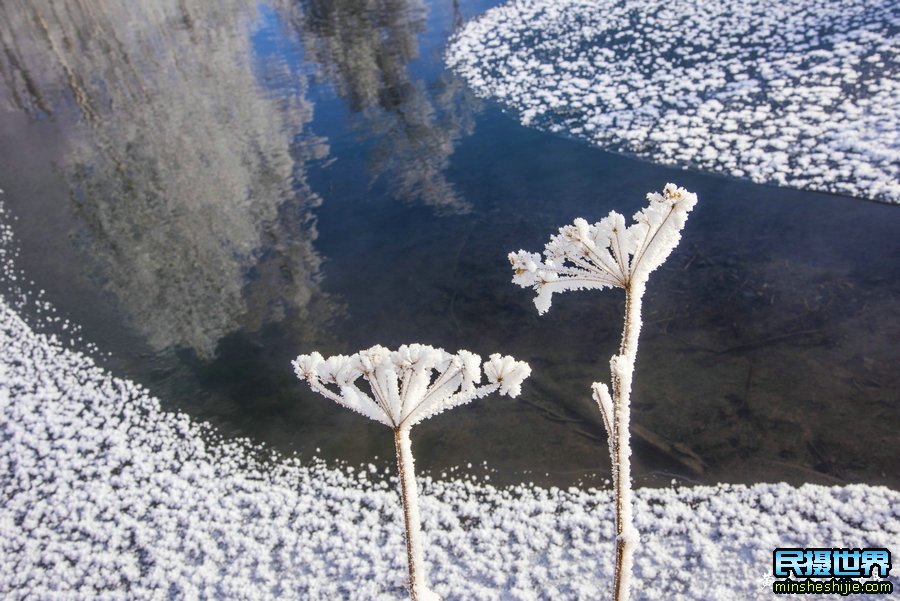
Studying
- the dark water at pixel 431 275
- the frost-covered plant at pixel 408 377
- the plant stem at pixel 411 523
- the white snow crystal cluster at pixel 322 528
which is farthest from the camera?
the dark water at pixel 431 275

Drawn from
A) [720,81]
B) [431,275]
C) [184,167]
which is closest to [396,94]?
[184,167]

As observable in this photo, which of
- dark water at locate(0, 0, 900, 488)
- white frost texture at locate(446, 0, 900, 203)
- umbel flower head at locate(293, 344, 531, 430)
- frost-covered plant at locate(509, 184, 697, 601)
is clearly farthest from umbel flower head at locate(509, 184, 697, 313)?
white frost texture at locate(446, 0, 900, 203)

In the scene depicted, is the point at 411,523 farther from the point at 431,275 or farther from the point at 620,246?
the point at 431,275

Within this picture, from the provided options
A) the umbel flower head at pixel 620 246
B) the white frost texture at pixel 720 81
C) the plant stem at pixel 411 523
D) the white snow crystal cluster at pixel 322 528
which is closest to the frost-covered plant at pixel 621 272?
the umbel flower head at pixel 620 246

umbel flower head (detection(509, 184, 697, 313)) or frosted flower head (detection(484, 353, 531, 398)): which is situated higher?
umbel flower head (detection(509, 184, 697, 313))

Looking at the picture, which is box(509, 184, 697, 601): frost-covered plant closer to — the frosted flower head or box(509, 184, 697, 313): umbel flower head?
box(509, 184, 697, 313): umbel flower head

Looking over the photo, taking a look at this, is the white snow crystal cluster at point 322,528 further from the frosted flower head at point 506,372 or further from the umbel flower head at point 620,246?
the umbel flower head at point 620,246

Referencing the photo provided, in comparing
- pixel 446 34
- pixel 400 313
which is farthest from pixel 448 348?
pixel 446 34
